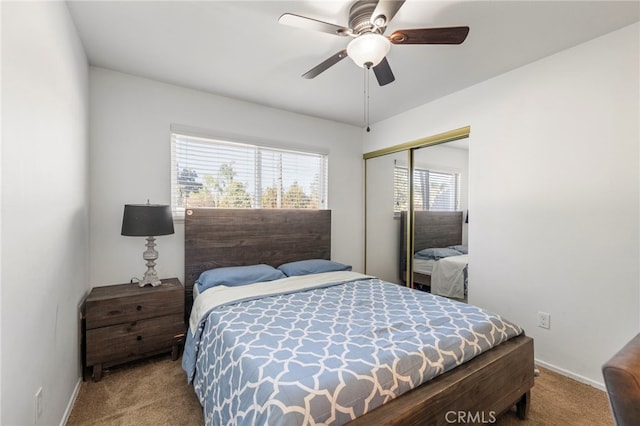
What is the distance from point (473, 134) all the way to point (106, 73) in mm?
3445

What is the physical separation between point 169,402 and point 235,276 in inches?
39.2

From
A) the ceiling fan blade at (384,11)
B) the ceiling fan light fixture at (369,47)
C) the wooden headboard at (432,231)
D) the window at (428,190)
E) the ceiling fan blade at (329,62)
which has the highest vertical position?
the ceiling fan blade at (384,11)

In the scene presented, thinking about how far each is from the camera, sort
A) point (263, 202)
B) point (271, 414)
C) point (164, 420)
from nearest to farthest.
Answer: point (271, 414), point (164, 420), point (263, 202)

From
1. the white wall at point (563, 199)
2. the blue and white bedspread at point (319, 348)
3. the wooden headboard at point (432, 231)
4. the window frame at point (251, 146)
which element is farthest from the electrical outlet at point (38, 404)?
the wooden headboard at point (432, 231)

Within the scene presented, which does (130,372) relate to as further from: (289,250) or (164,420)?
(289,250)

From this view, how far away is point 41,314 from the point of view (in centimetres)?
135

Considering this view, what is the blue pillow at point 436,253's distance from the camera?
316 centimetres

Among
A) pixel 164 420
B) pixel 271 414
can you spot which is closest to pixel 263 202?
pixel 164 420

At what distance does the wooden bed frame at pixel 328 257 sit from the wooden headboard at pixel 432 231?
95 centimetres

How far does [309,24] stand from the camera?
1539mm

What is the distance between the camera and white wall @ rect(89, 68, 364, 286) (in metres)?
2.53

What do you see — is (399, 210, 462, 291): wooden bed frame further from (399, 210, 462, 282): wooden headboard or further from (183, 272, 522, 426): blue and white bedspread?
(183, 272, 522, 426): blue and white bedspread

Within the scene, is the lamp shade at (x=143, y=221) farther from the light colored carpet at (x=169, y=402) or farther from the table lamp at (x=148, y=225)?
the light colored carpet at (x=169, y=402)

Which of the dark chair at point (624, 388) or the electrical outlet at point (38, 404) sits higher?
the dark chair at point (624, 388)
